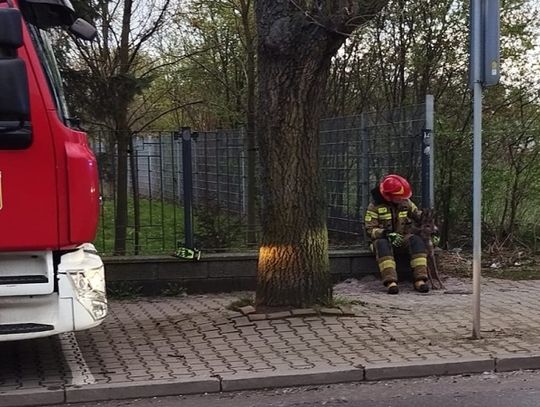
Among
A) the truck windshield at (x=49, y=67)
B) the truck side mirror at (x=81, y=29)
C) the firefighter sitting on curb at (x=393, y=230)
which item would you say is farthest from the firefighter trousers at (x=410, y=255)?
the truck windshield at (x=49, y=67)

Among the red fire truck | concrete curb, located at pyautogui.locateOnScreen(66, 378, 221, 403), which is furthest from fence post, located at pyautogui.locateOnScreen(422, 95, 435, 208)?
the red fire truck

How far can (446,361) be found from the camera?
570cm

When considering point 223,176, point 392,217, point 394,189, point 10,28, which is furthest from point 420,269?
point 10,28

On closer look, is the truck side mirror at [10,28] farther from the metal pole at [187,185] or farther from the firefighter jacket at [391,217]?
the firefighter jacket at [391,217]

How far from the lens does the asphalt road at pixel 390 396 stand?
16.5 ft

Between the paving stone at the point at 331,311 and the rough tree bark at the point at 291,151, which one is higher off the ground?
the rough tree bark at the point at 291,151

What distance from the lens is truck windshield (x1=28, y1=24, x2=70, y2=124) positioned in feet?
16.8

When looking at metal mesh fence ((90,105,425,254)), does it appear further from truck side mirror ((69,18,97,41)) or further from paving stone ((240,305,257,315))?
truck side mirror ((69,18,97,41))

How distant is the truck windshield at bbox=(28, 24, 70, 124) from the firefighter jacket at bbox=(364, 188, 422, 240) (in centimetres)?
468

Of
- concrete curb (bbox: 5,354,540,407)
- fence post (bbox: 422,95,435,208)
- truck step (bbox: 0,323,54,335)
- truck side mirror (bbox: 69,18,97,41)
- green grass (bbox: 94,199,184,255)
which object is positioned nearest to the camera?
truck step (bbox: 0,323,54,335)

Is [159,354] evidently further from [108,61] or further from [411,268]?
[108,61]

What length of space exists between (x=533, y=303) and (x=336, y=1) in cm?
405

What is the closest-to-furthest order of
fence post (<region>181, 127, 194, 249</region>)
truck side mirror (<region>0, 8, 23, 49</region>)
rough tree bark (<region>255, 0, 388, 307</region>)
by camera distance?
1. truck side mirror (<region>0, 8, 23, 49</region>)
2. rough tree bark (<region>255, 0, 388, 307</region>)
3. fence post (<region>181, 127, 194, 249</region>)

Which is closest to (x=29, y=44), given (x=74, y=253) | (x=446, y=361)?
(x=74, y=253)
